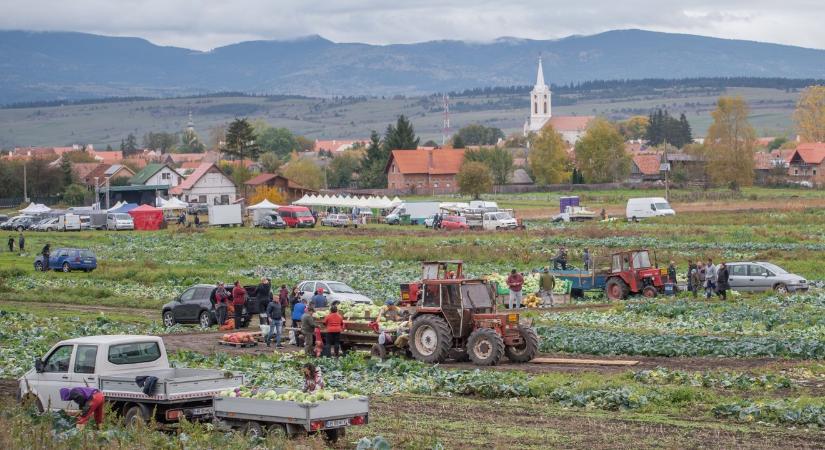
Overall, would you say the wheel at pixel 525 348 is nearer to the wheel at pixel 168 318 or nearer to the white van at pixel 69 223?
the wheel at pixel 168 318

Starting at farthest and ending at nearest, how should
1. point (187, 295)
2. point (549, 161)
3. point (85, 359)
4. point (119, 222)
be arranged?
point (549, 161)
point (119, 222)
point (187, 295)
point (85, 359)

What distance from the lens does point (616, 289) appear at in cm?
4506

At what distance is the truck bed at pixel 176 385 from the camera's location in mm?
19875

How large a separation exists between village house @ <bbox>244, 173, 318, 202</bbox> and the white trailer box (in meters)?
31.6

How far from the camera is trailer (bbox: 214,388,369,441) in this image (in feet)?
60.8

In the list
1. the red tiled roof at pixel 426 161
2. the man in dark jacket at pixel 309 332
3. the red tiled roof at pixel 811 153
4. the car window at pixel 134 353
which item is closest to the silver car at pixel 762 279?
the man in dark jacket at pixel 309 332

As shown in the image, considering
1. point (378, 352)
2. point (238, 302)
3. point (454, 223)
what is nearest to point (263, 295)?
point (238, 302)

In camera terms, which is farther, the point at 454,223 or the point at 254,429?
the point at 454,223

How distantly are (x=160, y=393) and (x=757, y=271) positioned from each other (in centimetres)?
3009

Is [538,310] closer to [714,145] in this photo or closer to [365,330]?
[365,330]

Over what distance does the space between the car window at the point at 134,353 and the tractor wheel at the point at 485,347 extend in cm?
869

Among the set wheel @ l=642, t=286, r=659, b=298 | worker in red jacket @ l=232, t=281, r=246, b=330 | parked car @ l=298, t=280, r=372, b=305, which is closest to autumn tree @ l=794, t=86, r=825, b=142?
wheel @ l=642, t=286, r=659, b=298

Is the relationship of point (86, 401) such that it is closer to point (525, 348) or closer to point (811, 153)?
point (525, 348)

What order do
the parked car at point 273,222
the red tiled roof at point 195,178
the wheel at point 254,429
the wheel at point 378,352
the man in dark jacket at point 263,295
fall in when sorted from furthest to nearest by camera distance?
the red tiled roof at point 195,178
the parked car at point 273,222
the man in dark jacket at point 263,295
the wheel at point 378,352
the wheel at point 254,429
